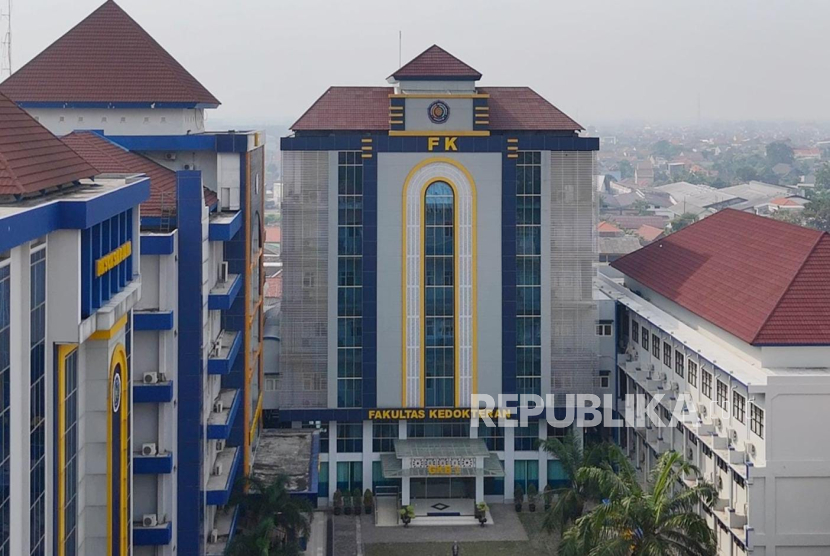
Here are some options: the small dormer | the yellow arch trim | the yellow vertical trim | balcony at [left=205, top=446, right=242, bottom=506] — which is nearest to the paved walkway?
the yellow arch trim

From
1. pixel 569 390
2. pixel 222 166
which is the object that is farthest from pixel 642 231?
pixel 222 166

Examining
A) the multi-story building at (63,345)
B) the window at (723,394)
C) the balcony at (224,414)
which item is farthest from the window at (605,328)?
the multi-story building at (63,345)

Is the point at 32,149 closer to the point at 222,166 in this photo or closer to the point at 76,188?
the point at 76,188

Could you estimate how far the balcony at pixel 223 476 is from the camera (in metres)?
26.1

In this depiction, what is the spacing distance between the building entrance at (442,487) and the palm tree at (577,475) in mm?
2504

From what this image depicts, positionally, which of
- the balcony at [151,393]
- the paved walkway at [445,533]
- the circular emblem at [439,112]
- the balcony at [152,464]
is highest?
the circular emblem at [439,112]

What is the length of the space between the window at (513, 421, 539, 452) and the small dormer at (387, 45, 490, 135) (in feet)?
28.3

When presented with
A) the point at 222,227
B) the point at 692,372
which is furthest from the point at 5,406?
the point at 692,372

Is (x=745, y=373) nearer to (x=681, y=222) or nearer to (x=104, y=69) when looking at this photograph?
(x=104, y=69)

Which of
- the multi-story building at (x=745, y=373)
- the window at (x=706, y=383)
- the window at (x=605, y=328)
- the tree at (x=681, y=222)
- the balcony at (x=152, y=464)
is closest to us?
the balcony at (x=152, y=464)

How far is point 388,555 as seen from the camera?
104 feet

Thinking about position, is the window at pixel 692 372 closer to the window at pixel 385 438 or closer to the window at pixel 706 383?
the window at pixel 706 383

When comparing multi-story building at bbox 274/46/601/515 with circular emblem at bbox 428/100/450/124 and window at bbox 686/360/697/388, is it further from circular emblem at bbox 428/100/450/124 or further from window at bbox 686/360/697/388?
window at bbox 686/360/697/388

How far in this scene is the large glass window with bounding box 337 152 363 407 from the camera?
34.8m
